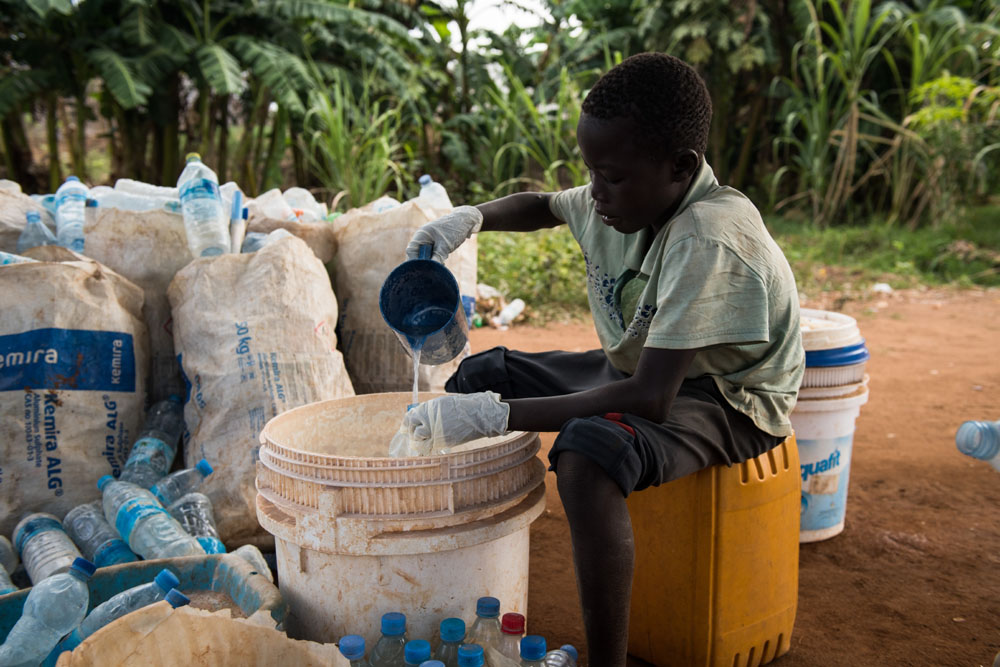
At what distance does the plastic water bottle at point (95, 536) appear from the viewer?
1.99m

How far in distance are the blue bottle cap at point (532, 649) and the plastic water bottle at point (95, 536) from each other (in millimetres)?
1162

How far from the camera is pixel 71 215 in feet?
9.60

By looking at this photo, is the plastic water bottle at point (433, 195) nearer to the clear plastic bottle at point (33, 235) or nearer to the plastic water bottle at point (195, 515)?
the clear plastic bottle at point (33, 235)

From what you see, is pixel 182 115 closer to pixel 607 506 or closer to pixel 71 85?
pixel 71 85

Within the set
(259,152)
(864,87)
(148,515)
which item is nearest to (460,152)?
(259,152)

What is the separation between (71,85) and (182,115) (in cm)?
141

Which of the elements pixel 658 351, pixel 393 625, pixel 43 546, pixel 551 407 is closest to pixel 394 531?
pixel 393 625

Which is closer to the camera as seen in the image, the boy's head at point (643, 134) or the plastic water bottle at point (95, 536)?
the boy's head at point (643, 134)

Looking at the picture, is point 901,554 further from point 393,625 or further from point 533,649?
point 393,625

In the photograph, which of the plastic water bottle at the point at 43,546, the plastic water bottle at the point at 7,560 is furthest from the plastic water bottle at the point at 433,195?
the plastic water bottle at the point at 7,560

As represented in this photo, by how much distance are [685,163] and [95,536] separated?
6.02ft

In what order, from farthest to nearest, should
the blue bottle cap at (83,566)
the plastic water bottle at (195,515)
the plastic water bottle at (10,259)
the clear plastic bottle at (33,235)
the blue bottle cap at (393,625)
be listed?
the clear plastic bottle at (33,235) → the plastic water bottle at (10,259) → the plastic water bottle at (195,515) → the blue bottle cap at (83,566) → the blue bottle cap at (393,625)

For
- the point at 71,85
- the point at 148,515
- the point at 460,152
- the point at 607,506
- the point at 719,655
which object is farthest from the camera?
the point at 460,152

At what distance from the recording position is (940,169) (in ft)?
24.4
